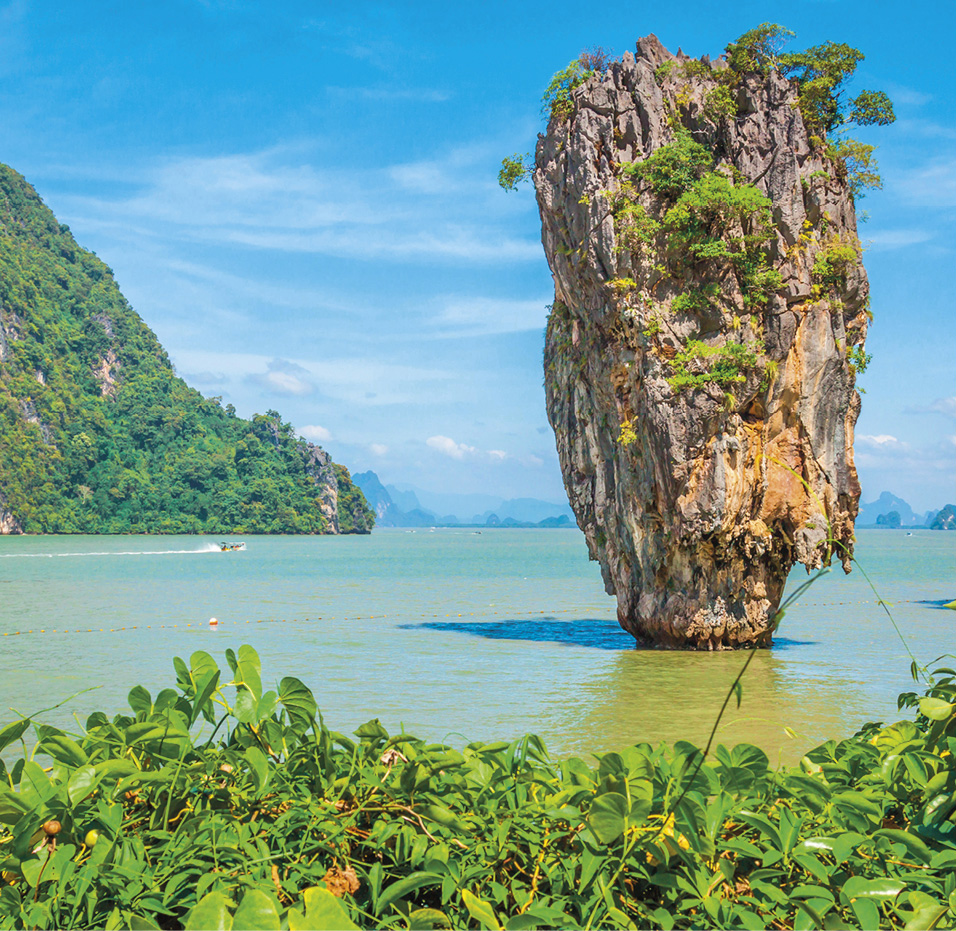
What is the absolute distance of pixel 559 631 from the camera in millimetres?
19453

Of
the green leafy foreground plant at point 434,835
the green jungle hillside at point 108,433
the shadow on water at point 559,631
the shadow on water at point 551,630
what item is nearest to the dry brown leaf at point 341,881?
the green leafy foreground plant at point 434,835

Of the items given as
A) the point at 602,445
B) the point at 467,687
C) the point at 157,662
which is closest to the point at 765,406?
the point at 602,445

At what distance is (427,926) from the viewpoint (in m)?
1.45

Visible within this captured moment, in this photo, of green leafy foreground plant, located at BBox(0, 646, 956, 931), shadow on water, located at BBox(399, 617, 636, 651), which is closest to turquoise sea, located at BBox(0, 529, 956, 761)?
shadow on water, located at BBox(399, 617, 636, 651)

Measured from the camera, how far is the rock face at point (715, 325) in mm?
13617

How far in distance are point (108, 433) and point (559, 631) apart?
99164mm

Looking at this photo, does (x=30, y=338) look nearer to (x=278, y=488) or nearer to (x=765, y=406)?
(x=278, y=488)

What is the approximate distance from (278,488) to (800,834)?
110 m

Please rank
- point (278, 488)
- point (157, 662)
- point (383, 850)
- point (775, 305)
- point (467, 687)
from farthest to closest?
point (278, 488)
point (157, 662)
point (775, 305)
point (467, 687)
point (383, 850)

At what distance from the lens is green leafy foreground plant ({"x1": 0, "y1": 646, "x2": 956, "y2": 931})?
1503 millimetres

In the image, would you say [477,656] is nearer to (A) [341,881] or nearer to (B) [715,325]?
(B) [715,325]

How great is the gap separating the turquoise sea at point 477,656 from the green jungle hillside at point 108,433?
68.3 m

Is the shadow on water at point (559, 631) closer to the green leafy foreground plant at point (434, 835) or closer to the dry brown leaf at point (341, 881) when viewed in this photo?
the green leafy foreground plant at point (434, 835)

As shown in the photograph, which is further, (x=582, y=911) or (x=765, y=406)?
(x=765, y=406)
